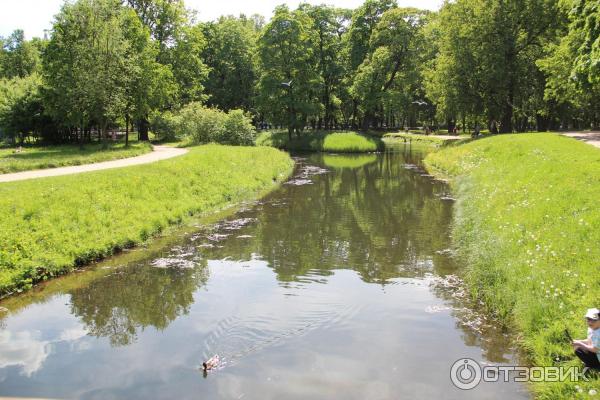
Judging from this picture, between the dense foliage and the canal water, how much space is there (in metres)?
8.39

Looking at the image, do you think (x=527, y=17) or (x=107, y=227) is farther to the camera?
(x=527, y=17)

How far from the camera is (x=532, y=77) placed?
47094 millimetres

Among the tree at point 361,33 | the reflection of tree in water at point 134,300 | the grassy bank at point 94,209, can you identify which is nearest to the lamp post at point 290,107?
the tree at point 361,33

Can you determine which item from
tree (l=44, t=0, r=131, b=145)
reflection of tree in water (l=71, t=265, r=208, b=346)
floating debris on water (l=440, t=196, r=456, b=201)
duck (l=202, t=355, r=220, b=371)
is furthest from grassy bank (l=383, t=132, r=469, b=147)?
duck (l=202, t=355, r=220, b=371)

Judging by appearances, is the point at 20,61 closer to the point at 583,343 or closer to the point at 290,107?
the point at 290,107

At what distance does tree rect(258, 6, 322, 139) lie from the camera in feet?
197

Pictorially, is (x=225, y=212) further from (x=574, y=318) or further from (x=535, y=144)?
(x=535, y=144)

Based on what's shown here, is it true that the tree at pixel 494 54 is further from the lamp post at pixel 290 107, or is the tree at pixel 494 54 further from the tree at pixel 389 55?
the lamp post at pixel 290 107

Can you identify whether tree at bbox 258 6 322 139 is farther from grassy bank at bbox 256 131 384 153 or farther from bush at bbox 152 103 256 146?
bush at bbox 152 103 256 146

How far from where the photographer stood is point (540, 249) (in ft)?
38.1

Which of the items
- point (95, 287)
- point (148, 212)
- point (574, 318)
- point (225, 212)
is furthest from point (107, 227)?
point (574, 318)

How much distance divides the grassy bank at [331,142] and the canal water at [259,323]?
39.6m

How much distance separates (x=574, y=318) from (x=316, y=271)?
7640 mm

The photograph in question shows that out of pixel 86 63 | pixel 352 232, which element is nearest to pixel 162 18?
pixel 86 63
